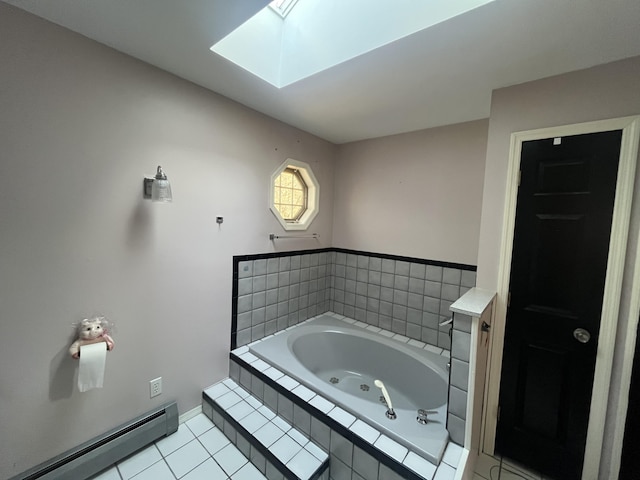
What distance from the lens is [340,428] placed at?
1351 millimetres

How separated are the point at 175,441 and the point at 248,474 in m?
0.54

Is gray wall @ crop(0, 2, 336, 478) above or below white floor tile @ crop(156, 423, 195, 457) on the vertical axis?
above

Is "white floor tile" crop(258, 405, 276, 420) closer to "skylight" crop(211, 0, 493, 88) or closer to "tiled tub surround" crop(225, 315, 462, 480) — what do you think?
"tiled tub surround" crop(225, 315, 462, 480)

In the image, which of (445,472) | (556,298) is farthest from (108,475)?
(556,298)

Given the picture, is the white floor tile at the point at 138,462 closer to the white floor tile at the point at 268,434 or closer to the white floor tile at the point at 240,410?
the white floor tile at the point at 240,410

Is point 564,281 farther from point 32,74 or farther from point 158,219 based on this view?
point 32,74

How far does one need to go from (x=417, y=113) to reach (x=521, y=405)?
2.05 metres

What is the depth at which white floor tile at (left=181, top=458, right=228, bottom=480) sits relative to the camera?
1379mm

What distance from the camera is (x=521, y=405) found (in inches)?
57.6

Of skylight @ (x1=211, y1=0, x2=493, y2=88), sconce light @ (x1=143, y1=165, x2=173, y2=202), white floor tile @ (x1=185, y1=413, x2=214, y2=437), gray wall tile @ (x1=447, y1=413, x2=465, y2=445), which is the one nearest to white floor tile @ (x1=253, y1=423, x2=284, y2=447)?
white floor tile @ (x1=185, y1=413, x2=214, y2=437)

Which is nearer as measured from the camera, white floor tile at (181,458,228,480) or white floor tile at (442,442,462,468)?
white floor tile at (442,442,462,468)

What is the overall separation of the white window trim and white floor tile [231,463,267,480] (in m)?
1.70

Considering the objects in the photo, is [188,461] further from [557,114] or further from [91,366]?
[557,114]

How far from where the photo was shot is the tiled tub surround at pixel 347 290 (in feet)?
6.84
